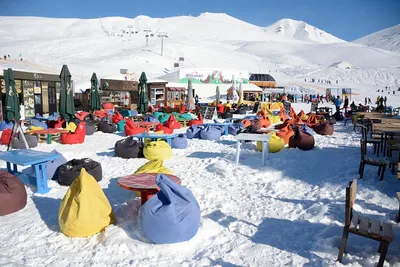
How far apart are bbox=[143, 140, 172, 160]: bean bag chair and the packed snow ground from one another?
1.87 feet

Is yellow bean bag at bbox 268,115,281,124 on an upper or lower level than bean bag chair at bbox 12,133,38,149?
upper

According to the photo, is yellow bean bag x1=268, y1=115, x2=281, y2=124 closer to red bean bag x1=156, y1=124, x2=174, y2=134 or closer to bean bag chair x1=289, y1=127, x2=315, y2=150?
red bean bag x1=156, y1=124, x2=174, y2=134

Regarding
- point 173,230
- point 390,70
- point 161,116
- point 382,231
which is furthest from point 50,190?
point 390,70

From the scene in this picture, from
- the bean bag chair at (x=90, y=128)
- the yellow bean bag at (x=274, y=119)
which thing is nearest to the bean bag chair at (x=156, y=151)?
the bean bag chair at (x=90, y=128)

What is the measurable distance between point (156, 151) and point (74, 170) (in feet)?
7.81

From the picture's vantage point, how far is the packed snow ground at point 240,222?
3.71 metres

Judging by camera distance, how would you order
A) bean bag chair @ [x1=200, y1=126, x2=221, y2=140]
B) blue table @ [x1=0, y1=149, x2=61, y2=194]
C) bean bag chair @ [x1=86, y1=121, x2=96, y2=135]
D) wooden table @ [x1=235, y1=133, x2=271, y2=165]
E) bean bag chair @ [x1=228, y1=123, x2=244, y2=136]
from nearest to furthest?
blue table @ [x1=0, y1=149, x2=61, y2=194] < wooden table @ [x1=235, y1=133, x2=271, y2=165] < bean bag chair @ [x1=200, y1=126, x2=221, y2=140] < bean bag chair @ [x1=86, y1=121, x2=96, y2=135] < bean bag chair @ [x1=228, y1=123, x2=244, y2=136]

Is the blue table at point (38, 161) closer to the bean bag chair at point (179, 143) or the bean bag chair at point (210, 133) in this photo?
the bean bag chair at point (179, 143)

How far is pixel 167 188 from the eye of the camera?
4.09 m

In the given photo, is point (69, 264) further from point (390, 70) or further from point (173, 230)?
point (390, 70)

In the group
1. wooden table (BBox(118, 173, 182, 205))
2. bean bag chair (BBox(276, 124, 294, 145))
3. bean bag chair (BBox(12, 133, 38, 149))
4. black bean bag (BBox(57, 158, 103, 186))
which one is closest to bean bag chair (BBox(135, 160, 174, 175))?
wooden table (BBox(118, 173, 182, 205))

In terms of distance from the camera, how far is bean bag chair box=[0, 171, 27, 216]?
4863mm

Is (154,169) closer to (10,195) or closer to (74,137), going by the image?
(10,195)

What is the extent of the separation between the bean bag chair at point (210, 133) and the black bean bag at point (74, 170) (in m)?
5.36
